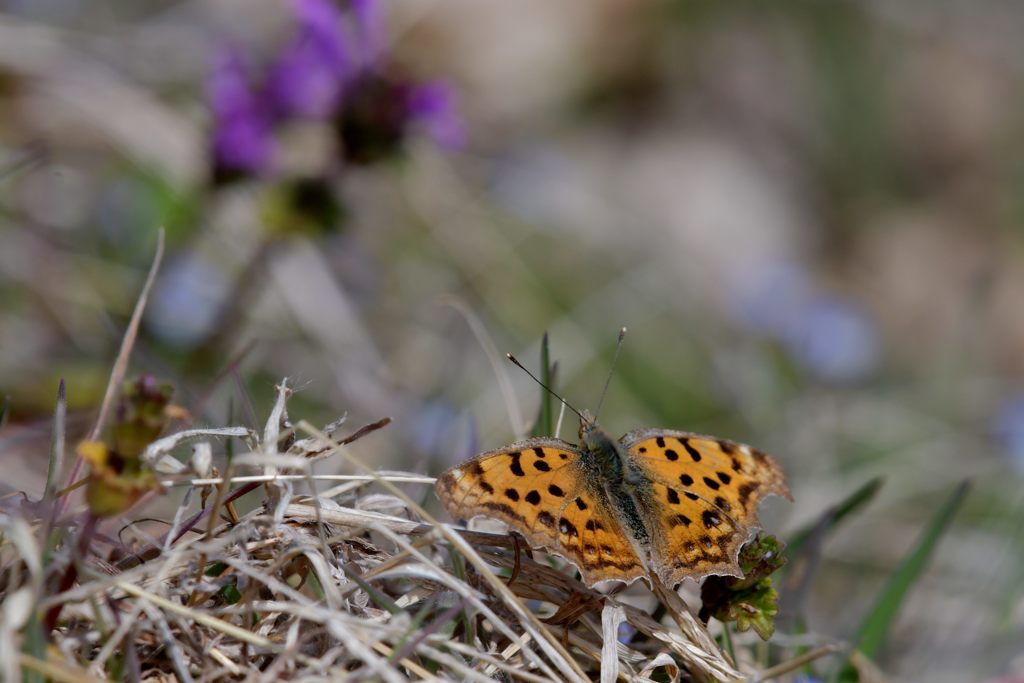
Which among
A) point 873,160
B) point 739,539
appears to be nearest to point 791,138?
point 873,160

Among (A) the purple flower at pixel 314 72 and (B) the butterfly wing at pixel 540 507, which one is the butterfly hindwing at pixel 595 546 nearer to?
(B) the butterfly wing at pixel 540 507

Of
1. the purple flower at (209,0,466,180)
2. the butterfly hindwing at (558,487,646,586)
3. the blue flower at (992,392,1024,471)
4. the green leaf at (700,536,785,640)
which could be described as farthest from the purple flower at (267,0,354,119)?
the blue flower at (992,392,1024,471)

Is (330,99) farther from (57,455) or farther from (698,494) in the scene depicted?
(57,455)

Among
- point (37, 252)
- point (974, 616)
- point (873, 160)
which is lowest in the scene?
point (974, 616)

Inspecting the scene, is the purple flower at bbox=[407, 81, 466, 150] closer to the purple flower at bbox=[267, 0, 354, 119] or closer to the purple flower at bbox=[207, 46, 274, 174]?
the purple flower at bbox=[267, 0, 354, 119]

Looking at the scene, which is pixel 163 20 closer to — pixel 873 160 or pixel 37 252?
pixel 37 252

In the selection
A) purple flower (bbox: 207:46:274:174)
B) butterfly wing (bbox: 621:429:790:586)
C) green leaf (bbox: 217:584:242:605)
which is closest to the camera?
green leaf (bbox: 217:584:242:605)
